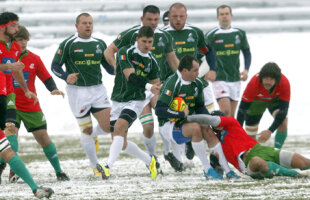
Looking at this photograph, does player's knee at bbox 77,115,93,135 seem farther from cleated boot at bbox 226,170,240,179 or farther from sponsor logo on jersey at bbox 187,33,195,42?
cleated boot at bbox 226,170,240,179

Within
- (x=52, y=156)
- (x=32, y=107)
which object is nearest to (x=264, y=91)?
(x=52, y=156)

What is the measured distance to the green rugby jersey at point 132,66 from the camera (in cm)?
970

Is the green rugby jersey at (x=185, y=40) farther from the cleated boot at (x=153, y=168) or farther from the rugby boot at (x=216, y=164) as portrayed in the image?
the rugby boot at (x=216, y=164)

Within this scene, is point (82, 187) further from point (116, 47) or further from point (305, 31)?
point (305, 31)

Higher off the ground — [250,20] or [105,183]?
[250,20]

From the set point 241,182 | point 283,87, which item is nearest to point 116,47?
point 283,87

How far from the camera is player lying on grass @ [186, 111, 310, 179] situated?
8227 millimetres

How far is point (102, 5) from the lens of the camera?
2606 cm

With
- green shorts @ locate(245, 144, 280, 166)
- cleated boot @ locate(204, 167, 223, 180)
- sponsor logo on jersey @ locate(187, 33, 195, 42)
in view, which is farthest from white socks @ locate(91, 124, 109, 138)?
green shorts @ locate(245, 144, 280, 166)

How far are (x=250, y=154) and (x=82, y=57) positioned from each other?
10.4 feet

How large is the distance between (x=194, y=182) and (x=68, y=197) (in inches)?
69.2

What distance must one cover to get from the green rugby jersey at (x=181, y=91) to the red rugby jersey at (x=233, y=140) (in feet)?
1.94

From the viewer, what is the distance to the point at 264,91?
10.5m

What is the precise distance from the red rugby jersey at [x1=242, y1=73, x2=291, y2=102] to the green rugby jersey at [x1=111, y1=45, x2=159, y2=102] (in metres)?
1.54
